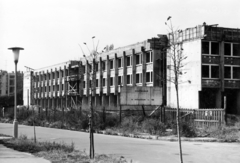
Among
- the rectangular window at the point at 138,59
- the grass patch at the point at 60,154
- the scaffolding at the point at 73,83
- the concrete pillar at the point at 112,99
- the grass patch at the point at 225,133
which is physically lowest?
the grass patch at the point at 225,133

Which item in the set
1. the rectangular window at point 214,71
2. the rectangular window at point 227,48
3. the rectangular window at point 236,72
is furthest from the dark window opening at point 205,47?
the rectangular window at point 236,72

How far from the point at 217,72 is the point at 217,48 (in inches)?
113

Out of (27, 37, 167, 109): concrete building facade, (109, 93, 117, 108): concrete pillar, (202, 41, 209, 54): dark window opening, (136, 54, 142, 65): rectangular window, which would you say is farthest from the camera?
(109, 93, 117, 108): concrete pillar

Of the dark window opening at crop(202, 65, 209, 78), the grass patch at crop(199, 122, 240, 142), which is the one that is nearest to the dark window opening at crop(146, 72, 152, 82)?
the dark window opening at crop(202, 65, 209, 78)

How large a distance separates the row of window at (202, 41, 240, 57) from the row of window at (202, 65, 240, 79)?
168 cm

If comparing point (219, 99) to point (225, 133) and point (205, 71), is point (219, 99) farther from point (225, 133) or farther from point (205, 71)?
point (225, 133)

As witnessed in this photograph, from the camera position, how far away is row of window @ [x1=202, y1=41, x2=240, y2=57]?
44.8 m

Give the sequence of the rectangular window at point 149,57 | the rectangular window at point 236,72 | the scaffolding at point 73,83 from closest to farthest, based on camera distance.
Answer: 1. the rectangular window at point 236,72
2. the rectangular window at point 149,57
3. the scaffolding at point 73,83

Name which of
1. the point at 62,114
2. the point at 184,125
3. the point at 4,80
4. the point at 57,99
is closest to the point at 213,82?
the point at 62,114

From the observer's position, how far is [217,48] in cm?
4553

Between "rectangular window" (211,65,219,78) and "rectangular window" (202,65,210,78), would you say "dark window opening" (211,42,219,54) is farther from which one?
"rectangular window" (202,65,210,78)

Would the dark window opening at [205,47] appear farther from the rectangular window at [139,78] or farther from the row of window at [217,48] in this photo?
the rectangular window at [139,78]

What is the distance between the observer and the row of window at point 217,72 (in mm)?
44469

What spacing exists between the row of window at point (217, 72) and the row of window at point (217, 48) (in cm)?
168
